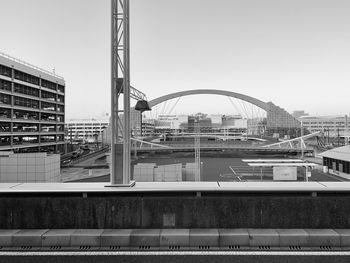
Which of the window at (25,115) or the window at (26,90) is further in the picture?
the window at (26,90)

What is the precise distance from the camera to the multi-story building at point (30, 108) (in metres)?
51.9

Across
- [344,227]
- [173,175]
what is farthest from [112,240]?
[173,175]

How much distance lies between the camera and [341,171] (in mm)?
34375

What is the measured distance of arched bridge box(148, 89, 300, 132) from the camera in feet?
330

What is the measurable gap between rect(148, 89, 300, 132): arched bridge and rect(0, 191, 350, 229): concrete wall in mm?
92173

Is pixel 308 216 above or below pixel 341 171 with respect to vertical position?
above

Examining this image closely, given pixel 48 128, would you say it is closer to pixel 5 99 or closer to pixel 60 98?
pixel 60 98

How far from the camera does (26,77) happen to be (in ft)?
197

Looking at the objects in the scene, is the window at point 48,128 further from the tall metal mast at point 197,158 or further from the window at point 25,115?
the tall metal mast at point 197,158

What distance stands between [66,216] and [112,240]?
1233mm

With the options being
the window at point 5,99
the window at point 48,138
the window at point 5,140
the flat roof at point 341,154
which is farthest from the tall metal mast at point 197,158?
the window at point 48,138

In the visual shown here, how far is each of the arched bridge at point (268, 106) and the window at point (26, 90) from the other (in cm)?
4078

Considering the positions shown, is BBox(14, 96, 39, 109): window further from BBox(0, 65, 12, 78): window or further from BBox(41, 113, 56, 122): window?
BBox(0, 65, 12, 78): window

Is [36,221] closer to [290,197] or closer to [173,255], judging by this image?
[173,255]
